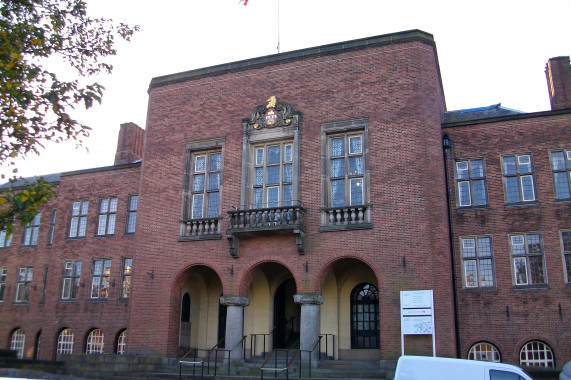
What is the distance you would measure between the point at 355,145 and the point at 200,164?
6.27 metres

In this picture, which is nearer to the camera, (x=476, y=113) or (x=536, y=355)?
(x=536, y=355)

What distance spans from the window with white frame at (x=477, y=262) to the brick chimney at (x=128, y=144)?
1773 centimetres

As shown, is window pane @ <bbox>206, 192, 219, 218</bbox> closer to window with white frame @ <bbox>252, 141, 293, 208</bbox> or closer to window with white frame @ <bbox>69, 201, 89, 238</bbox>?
window with white frame @ <bbox>252, 141, 293, 208</bbox>

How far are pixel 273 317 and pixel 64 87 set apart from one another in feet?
43.8

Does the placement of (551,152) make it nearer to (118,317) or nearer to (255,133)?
(255,133)

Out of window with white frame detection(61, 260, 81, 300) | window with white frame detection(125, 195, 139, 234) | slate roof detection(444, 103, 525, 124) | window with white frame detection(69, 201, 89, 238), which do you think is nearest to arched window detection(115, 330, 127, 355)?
window with white frame detection(61, 260, 81, 300)

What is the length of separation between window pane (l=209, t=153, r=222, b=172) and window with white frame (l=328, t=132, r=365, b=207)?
4510 millimetres

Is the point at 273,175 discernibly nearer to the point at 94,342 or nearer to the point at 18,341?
the point at 94,342

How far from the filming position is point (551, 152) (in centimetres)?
1994

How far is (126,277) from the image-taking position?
25.7 meters

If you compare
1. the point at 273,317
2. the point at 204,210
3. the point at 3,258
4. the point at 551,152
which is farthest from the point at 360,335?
the point at 3,258

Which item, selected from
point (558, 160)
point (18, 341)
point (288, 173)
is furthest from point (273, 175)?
point (18, 341)

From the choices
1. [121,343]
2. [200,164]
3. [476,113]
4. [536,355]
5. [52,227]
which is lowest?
[536,355]

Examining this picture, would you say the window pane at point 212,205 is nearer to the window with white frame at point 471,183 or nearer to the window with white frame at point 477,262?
the window with white frame at point 471,183
